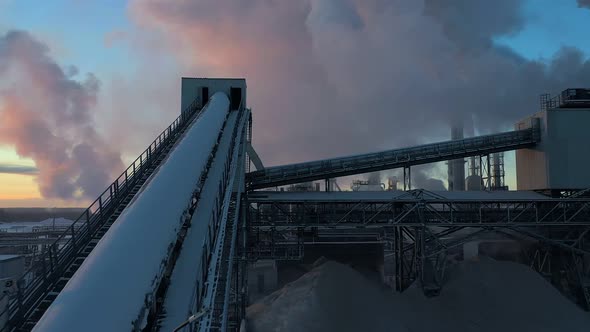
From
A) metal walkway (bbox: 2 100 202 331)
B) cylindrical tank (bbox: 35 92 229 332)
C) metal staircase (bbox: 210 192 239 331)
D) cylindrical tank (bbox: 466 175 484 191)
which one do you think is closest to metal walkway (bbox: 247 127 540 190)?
metal walkway (bbox: 2 100 202 331)

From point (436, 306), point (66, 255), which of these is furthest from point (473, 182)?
point (66, 255)

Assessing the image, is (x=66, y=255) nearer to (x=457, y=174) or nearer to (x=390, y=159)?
(x=390, y=159)

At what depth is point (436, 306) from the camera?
69.5 feet

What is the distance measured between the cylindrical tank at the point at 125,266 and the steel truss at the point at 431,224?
42.0ft

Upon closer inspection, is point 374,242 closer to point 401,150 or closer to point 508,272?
point 401,150

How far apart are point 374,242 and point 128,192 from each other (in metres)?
19.8

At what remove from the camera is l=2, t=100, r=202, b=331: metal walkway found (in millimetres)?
7598

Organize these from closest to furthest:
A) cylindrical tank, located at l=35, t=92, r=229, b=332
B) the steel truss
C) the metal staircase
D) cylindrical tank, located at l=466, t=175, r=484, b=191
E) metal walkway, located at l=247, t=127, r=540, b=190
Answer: cylindrical tank, located at l=35, t=92, r=229, b=332 < the metal staircase < the steel truss < metal walkway, located at l=247, t=127, r=540, b=190 < cylindrical tank, located at l=466, t=175, r=484, b=191

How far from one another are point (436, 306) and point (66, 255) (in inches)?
698

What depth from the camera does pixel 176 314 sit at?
274 inches

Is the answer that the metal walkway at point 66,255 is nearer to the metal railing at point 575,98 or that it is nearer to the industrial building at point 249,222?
the industrial building at point 249,222

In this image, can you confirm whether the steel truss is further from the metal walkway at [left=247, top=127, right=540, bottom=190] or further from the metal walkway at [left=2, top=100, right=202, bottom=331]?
the metal walkway at [left=2, top=100, right=202, bottom=331]

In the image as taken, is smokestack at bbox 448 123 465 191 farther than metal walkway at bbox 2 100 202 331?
Yes

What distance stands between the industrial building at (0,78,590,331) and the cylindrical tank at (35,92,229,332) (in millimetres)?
24
